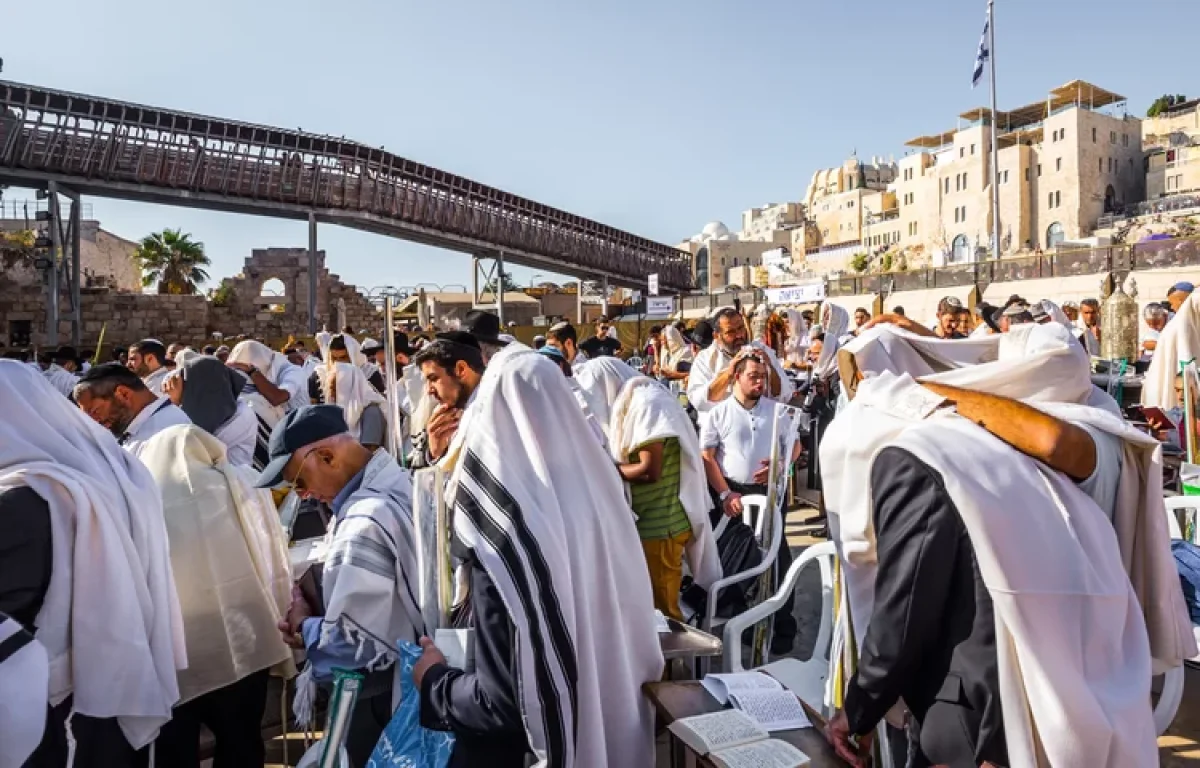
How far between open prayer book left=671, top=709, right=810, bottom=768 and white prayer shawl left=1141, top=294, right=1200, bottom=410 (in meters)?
5.36

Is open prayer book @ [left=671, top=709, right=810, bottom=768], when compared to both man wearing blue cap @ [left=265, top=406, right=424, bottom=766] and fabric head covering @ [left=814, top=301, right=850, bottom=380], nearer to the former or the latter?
man wearing blue cap @ [left=265, top=406, right=424, bottom=766]

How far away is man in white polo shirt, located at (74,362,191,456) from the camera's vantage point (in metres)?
3.97

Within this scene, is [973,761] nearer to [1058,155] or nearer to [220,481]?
[220,481]

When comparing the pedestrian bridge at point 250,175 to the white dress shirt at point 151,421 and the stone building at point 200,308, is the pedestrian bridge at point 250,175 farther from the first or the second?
the white dress shirt at point 151,421

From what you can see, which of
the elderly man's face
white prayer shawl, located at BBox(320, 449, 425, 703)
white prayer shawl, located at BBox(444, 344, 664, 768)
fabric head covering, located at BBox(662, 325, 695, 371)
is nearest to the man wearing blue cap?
white prayer shawl, located at BBox(320, 449, 425, 703)

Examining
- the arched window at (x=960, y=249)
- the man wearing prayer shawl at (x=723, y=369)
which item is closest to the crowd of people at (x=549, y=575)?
the man wearing prayer shawl at (x=723, y=369)

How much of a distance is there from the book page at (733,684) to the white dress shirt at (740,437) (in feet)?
9.26

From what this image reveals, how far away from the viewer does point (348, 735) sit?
2.47 m

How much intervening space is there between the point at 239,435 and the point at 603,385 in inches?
102

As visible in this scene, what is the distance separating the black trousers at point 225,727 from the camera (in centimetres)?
302

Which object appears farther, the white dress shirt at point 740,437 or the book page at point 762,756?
the white dress shirt at point 740,437

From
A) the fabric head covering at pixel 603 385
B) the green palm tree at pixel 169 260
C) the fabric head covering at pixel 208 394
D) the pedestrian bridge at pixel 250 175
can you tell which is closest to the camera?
the fabric head covering at pixel 603 385

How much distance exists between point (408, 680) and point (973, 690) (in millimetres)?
1412

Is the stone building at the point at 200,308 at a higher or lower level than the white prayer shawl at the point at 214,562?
higher
